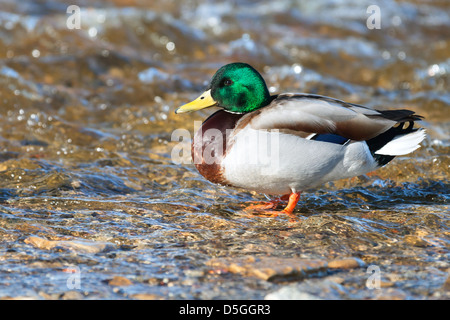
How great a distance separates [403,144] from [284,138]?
3.43ft

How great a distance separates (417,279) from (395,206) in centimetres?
151

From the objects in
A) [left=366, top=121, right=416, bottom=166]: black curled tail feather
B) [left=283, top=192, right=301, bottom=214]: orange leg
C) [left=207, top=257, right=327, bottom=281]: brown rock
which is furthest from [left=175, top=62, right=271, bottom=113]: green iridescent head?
[left=207, top=257, right=327, bottom=281]: brown rock

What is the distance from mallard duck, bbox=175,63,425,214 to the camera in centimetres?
428

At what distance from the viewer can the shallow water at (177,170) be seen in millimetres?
3459

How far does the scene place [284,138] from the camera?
429cm

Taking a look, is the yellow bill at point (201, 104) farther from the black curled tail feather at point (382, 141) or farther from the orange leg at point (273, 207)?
the black curled tail feather at point (382, 141)

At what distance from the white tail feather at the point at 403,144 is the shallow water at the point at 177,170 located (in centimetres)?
47

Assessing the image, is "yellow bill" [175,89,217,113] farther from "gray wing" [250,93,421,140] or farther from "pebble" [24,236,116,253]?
"pebble" [24,236,116,253]

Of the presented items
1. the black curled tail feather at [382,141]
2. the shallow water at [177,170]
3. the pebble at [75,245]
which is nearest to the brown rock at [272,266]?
the shallow water at [177,170]

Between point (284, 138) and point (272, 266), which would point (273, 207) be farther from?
point (272, 266)

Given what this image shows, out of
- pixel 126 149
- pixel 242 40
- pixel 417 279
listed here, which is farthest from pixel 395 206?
pixel 242 40

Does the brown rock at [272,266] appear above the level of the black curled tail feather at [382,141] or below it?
below

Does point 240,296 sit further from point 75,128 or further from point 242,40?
point 242,40
